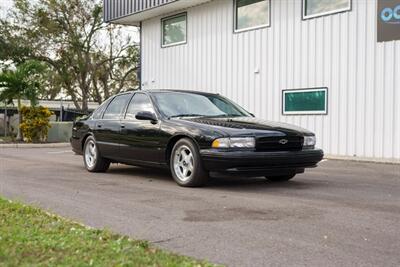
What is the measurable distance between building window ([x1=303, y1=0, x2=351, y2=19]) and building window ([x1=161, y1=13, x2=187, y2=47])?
17.3 ft

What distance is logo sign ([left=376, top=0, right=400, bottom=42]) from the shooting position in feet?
37.6

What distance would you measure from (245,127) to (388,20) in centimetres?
614

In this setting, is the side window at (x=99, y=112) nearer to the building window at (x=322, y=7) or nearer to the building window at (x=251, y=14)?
the building window at (x=322, y=7)

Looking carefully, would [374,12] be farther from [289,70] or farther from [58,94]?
[58,94]

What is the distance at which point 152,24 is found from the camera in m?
19.5

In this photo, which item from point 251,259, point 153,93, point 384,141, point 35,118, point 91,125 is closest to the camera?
point 251,259

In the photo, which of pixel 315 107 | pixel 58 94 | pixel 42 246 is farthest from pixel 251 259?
pixel 58 94

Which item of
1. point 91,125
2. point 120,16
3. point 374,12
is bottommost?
point 91,125

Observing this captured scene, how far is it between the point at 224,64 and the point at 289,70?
2752 mm

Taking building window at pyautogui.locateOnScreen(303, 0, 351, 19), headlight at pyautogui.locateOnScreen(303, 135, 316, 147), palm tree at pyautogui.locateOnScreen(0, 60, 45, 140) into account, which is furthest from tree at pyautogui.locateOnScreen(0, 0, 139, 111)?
headlight at pyautogui.locateOnScreen(303, 135, 316, 147)

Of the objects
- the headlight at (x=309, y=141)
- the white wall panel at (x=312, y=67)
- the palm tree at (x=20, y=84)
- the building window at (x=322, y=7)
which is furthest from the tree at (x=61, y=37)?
the headlight at (x=309, y=141)

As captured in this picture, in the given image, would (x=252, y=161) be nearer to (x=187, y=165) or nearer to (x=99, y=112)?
(x=187, y=165)

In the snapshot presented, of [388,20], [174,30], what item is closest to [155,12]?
[174,30]

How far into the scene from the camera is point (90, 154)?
32.0 ft
